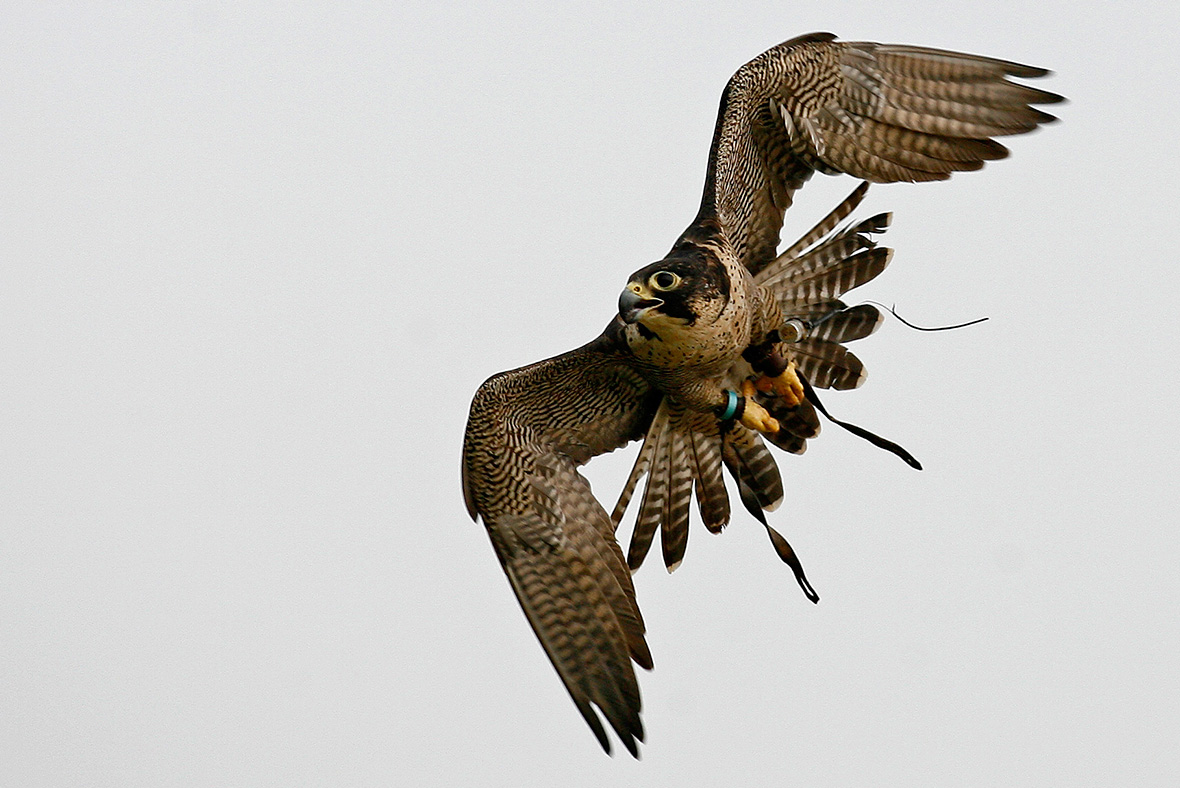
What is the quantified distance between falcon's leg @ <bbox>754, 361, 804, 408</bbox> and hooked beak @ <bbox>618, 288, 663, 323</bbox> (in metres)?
0.86

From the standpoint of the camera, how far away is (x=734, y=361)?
593 centimetres

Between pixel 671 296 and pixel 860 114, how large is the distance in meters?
1.38

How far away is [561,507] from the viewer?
6.08m

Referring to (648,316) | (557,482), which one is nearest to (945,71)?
(648,316)

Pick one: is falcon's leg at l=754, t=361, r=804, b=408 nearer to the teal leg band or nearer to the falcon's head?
the teal leg band

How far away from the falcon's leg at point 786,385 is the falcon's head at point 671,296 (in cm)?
63

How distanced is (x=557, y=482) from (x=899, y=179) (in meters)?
2.02

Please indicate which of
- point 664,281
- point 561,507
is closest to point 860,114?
point 664,281

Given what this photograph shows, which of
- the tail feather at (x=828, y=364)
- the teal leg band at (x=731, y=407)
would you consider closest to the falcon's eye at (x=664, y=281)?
the teal leg band at (x=731, y=407)

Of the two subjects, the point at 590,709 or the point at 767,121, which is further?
the point at 767,121

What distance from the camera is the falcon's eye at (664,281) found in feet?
17.5

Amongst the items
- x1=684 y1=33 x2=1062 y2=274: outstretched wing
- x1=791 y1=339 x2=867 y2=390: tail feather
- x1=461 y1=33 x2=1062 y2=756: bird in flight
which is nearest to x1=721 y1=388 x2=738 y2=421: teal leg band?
x1=461 y1=33 x2=1062 y2=756: bird in flight

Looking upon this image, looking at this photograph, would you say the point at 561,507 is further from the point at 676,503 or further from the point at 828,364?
the point at 828,364

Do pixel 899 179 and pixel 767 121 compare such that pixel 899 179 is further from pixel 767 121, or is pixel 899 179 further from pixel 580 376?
pixel 580 376
